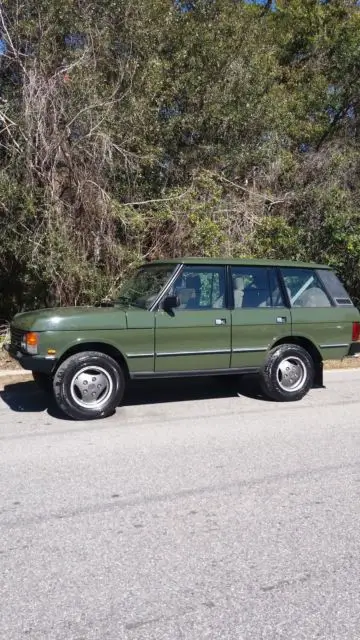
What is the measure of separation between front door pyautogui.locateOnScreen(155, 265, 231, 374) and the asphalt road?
2.23 feet

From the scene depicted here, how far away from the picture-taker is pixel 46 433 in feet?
19.6

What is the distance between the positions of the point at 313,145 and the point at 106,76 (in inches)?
276

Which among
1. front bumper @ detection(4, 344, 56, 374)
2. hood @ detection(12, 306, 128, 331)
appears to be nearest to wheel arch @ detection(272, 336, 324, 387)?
hood @ detection(12, 306, 128, 331)

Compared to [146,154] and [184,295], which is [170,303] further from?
[146,154]

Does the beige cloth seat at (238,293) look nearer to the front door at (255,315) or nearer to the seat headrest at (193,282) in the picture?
the front door at (255,315)

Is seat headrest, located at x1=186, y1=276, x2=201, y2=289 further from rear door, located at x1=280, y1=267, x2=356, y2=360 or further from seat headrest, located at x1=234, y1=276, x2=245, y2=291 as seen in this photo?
rear door, located at x1=280, y1=267, x2=356, y2=360

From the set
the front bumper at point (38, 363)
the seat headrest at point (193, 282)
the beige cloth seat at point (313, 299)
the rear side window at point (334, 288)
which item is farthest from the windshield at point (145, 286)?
the rear side window at point (334, 288)

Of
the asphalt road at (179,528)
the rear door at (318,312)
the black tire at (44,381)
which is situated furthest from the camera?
the rear door at (318,312)

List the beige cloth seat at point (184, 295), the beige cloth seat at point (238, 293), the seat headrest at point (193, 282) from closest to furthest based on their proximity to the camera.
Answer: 1. the beige cloth seat at point (184, 295)
2. the seat headrest at point (193, 282)
3. the beige cloth seat at point (238, 293)

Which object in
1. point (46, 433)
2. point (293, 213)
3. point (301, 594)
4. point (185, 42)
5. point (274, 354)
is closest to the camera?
point (301, 594)

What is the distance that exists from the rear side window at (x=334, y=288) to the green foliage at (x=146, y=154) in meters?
3.92

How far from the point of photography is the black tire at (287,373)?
736 cm

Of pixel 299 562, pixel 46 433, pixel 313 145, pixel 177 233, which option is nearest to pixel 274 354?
pixel 46 433

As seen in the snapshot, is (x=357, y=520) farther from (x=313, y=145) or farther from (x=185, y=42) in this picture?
(x=313, y=145)
